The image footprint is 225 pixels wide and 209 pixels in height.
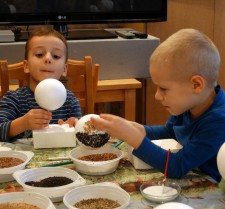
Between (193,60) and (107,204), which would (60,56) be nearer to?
(193,60)

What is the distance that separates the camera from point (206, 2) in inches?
119

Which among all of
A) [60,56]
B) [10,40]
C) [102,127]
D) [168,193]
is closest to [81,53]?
[10,40]

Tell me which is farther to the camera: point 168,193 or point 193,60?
point 193,60

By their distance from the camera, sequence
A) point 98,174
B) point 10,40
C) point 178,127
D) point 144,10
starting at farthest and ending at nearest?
point 144,10, point 10,40, point 178,127, point 98,174

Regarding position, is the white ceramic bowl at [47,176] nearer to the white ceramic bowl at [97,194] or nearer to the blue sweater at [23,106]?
the white ceramic bowl at [97,194]

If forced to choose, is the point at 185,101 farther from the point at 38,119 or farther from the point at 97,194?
the point at 38,119

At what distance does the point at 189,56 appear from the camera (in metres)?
1.16

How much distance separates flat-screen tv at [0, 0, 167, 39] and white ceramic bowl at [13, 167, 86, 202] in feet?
5.62

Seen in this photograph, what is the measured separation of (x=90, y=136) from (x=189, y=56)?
35 cm

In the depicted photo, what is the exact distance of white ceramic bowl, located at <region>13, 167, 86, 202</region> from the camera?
992 millimetres

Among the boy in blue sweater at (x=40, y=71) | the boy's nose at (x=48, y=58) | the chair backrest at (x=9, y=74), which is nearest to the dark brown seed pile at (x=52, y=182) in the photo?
the boy in blue sweater at (x=40, y=71)

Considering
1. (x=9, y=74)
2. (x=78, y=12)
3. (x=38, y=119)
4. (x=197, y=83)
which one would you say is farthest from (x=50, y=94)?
(x=78, y=12)

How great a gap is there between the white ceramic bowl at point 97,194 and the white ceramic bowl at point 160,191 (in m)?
0.07

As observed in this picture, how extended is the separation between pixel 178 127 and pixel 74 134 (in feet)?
1.09
